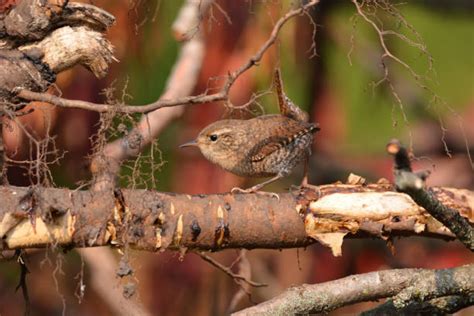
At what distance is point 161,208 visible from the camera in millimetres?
2742

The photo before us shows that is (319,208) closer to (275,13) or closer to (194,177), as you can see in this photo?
(275,13)

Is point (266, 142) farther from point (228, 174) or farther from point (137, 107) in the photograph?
point (228, 174)

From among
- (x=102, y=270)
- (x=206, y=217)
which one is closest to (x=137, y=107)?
(x=206, y=217)

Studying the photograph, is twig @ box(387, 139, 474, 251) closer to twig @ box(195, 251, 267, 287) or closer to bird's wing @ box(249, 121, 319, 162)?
twig @ box(195, 251, 267, 287)

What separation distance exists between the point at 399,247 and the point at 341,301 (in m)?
2.80

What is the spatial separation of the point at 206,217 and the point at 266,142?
87 cm

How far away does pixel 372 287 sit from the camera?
2.76 meters

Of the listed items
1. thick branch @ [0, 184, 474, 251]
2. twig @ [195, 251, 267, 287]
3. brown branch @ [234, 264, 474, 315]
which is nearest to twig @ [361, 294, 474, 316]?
brown branch @ [234, 264, 474, 315]

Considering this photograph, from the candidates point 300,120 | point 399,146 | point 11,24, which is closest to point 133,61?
point 300,120

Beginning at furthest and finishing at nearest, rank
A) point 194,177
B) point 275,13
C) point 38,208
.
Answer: point 194,177 < point 275,13 < point 38,208

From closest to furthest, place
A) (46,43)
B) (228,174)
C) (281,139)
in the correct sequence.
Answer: (46,43), (281,139), (228,174)

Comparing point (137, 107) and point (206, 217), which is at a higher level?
point (137, 107)

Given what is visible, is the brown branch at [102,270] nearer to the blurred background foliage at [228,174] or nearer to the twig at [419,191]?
the blurred background foliage at [228,174]

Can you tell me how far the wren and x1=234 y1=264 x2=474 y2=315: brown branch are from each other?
87 centimetres
